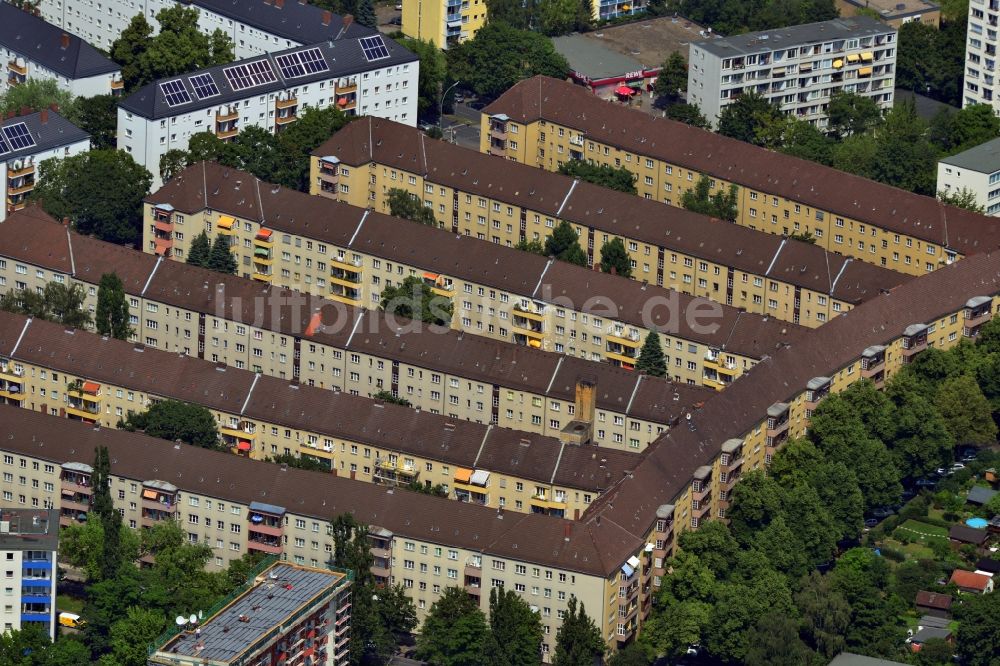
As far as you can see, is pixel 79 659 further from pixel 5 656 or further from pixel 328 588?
pixel 328 588

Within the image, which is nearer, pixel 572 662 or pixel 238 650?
pixel 238 650

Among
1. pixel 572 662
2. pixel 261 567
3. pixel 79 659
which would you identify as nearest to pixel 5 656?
pixel 79 659

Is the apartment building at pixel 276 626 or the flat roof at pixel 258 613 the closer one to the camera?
the apartment building at pixel 276 626

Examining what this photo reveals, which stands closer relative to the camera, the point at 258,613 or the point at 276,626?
the point at 276,626

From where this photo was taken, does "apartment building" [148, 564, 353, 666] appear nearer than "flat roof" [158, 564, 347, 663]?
Yes
